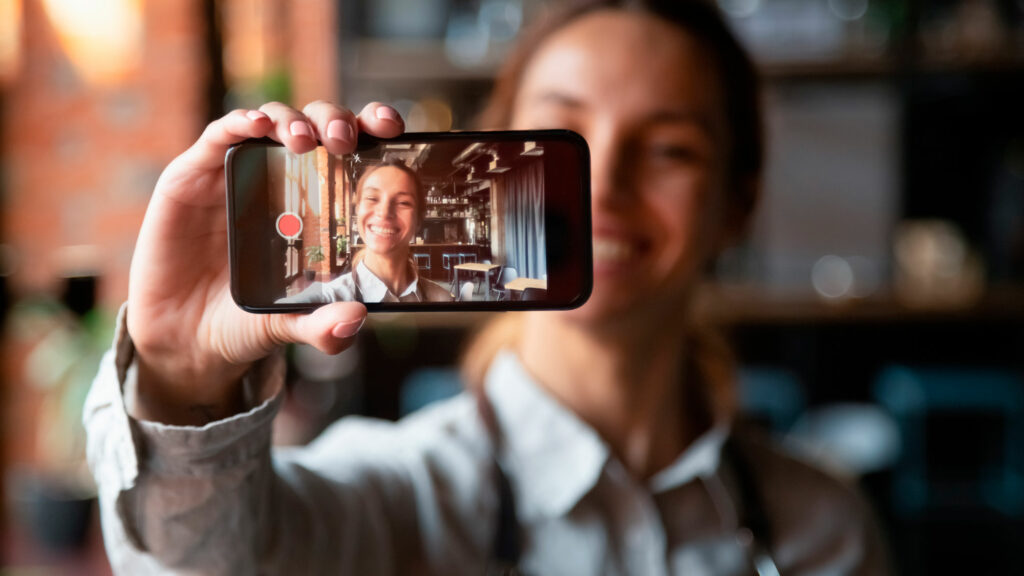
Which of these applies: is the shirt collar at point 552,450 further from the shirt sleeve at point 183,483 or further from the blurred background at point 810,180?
the blurred background at point 810,180

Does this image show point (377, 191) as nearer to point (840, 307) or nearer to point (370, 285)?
point (370, 285)

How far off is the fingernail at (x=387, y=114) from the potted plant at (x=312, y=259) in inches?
2.3

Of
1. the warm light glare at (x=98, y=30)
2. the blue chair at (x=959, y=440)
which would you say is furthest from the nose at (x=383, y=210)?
the blue chair at (x=959, y=440)

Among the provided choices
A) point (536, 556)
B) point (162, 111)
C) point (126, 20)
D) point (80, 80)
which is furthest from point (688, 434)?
A: point (80, 80)

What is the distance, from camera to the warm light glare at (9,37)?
1.16 metres

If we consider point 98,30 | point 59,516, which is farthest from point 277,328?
point 98,30

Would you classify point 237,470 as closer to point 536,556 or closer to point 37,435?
point 536,556

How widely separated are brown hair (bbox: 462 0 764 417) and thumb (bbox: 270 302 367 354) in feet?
1.07

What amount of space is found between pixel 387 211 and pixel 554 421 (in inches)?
12.2

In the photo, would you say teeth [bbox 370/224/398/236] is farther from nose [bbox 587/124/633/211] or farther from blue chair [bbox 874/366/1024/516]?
blue chair [bbox 874/366/1024/516]

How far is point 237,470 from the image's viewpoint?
0.35m

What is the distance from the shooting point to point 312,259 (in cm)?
31

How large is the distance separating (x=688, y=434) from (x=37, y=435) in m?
1.11

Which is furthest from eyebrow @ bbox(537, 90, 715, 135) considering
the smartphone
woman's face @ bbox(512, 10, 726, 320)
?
the smartphone
